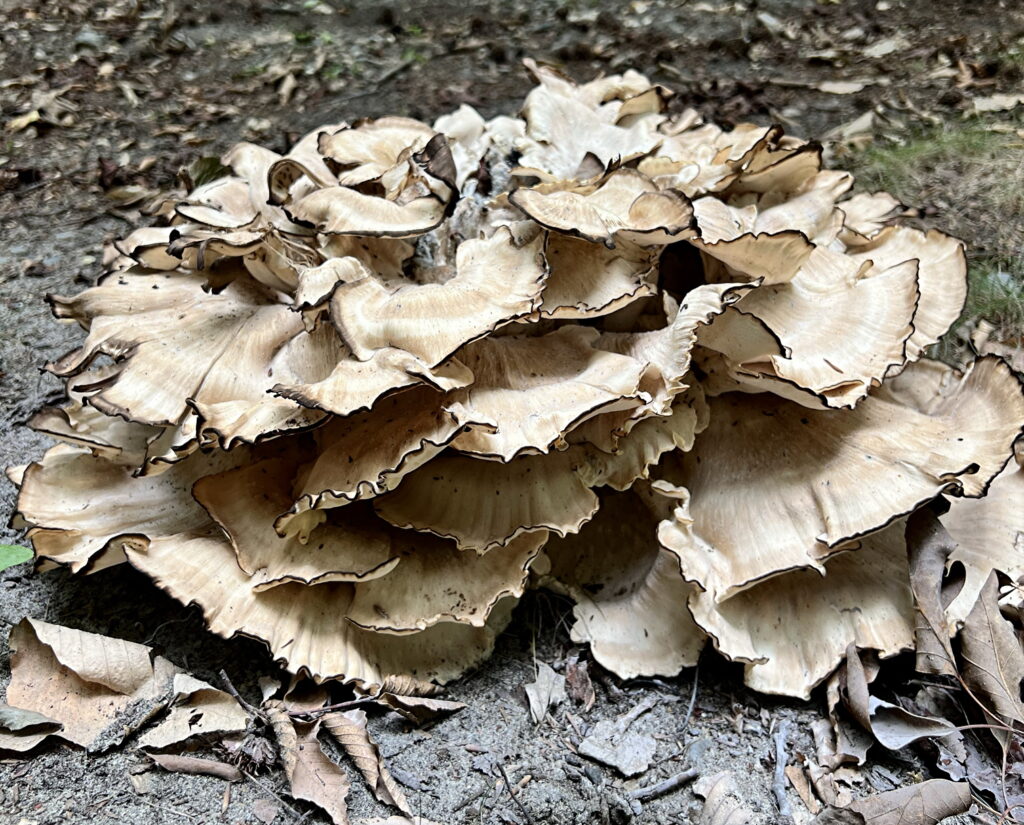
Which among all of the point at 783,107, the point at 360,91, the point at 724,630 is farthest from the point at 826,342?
Result: the point at 360,91

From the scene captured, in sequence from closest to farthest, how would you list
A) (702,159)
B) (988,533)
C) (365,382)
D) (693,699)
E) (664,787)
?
(365,382) → (664,787) → (693,699) → (988,533) → (702,159)

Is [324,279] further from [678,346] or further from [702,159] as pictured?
[702,159]

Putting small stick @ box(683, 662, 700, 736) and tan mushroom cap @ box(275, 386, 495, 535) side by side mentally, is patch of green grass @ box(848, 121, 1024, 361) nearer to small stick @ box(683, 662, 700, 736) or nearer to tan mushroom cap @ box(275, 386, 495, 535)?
small stick @ box(683, 662, 700, 736)

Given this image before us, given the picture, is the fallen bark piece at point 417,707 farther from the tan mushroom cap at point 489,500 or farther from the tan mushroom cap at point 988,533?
the tan mushroom cap at point 988,533

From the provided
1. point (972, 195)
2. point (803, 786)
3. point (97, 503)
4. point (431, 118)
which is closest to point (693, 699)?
point (803, 786)

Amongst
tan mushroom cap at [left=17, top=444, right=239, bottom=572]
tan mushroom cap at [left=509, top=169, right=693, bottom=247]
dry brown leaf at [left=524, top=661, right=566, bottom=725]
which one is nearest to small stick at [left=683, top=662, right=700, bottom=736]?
dry brown leaf at [left=524, top=661, right=566, bottom=725]

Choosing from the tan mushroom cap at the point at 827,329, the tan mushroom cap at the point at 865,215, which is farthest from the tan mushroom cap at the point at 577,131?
the tan mushroom cap at the point at 865,215
